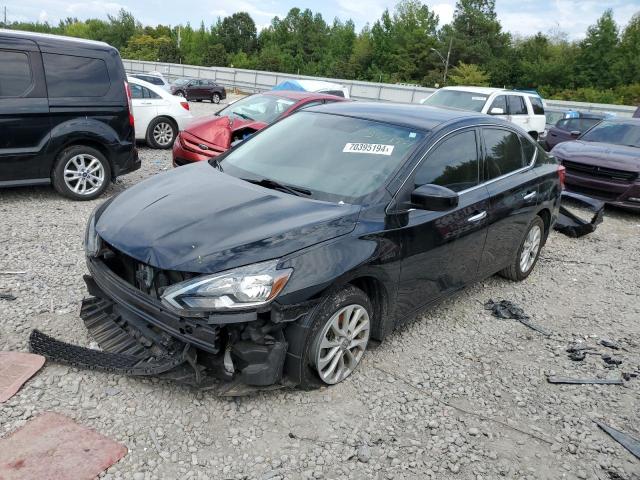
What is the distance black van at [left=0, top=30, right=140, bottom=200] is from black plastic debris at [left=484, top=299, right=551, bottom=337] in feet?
16.6

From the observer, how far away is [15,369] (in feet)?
10.5

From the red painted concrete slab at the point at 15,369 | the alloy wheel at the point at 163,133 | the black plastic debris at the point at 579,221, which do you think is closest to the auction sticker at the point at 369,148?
the red painted concrete slab at the point at 15,369

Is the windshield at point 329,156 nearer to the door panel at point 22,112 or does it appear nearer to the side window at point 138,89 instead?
the door panel at point 22,112

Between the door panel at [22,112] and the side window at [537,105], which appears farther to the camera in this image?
the side window at [537,105]

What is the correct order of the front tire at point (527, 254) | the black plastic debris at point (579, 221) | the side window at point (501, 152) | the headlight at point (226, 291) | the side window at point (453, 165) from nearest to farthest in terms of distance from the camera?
the headlight at point (226, 291) → the side window at point (453, 165) → the side window at point (501, 152) → the front tire at point (527, 254) → the black plastic debris at point (579, 221)

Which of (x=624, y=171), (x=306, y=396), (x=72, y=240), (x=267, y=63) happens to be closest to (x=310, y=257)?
(x=306, y=396)

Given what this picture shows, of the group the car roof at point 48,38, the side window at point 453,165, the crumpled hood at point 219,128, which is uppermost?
the car roof at point 48,38

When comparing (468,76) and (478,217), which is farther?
(468,76)

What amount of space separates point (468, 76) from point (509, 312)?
2304 inches


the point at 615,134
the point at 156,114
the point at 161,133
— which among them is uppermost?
the point at 615,134

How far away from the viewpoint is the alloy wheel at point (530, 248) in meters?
5.42

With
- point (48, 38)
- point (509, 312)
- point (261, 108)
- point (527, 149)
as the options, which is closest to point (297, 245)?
point (509, 312)

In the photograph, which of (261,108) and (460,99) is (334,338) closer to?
(261,108)

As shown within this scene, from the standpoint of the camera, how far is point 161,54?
273 ft
